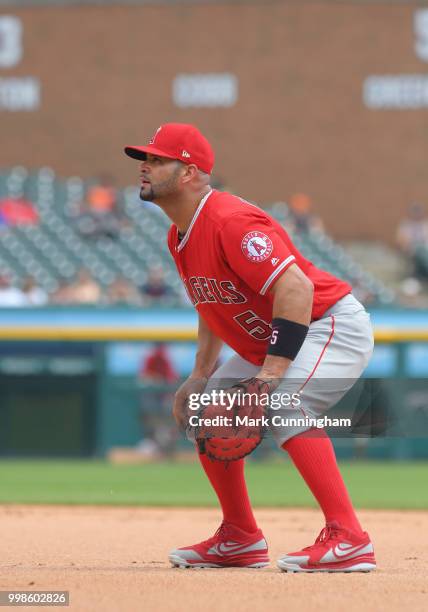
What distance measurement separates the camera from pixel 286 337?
3.96 meters

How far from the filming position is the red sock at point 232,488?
14.6ft

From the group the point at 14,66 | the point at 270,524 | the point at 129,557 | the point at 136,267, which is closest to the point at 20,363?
the point at 136,267

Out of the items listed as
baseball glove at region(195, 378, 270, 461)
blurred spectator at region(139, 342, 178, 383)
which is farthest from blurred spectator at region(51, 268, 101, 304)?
baseball glove at region(195, 378, 270, 461)

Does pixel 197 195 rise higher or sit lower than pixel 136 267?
higher

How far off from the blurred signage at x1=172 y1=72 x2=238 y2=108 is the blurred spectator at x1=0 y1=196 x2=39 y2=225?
477cm

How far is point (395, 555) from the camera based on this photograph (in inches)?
203

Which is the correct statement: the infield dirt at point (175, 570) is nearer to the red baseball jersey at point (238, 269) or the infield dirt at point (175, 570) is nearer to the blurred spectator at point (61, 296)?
the red baseball jersey at point (238, 269)

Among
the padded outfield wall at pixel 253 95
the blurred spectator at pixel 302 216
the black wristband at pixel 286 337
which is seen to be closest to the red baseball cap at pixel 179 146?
the black wristband at pixel 286 337

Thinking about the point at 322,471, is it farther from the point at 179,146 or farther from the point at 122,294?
the point at 122,294

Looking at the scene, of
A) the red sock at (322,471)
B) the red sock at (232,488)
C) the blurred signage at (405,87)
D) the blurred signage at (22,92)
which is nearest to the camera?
the red sock at (322,471)

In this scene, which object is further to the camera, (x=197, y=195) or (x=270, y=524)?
(x=270, y=524)

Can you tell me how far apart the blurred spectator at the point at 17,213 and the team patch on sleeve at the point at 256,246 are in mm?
11423

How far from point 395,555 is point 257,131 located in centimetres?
1481

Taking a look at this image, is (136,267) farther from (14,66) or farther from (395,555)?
(395,555)
